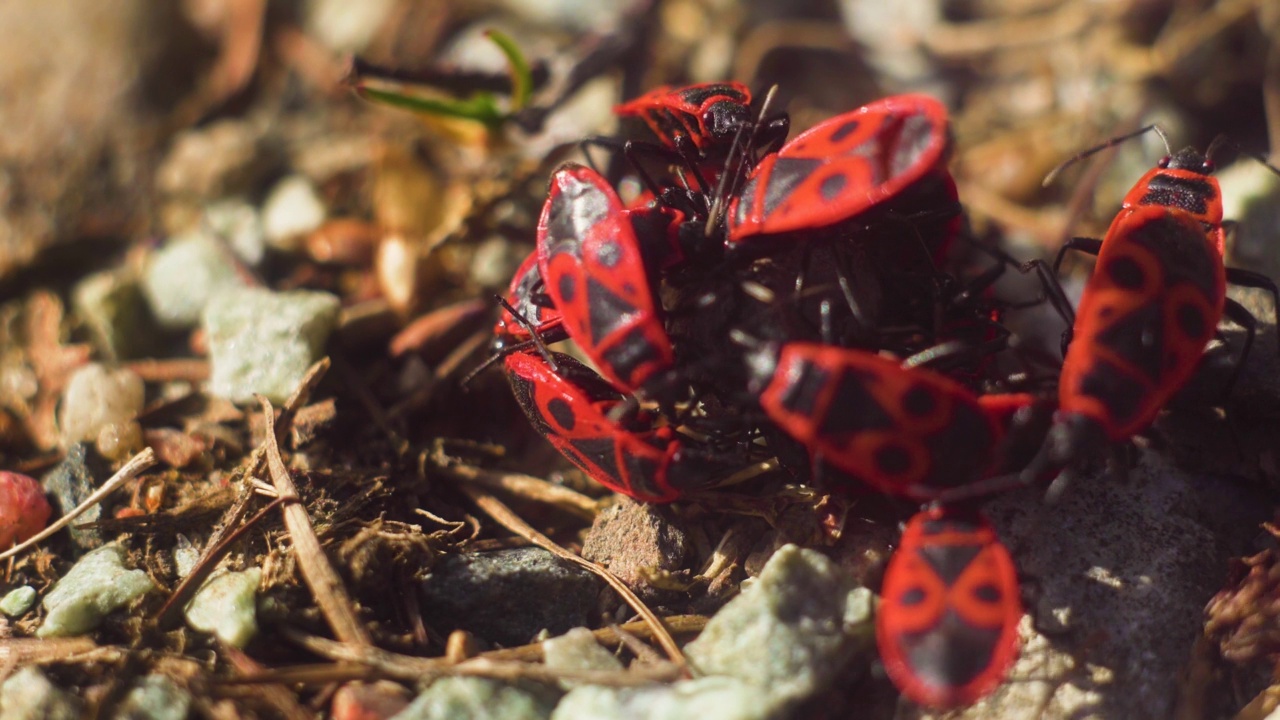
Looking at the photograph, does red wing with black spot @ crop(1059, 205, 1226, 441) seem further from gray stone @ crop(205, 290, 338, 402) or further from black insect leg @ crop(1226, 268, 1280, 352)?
gray stone @ crop(205, 290, 338, 402)

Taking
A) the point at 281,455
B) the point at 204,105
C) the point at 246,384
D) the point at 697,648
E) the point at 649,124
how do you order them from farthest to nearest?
the point at 204,105, the point at 649,124, the point at 246,384, the point at 281,455, the point at 697,648

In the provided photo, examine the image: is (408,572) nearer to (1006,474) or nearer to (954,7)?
(1006,474)

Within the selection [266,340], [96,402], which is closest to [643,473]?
[266,340]

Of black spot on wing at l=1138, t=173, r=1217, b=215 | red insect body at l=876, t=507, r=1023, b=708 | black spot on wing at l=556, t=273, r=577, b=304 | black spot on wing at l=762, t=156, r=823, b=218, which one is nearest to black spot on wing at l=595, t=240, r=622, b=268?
black spot on wing at l=556, t=273, r=577, b=304

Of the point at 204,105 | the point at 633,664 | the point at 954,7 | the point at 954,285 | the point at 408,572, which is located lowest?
the point at 633,664

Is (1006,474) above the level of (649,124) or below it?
below

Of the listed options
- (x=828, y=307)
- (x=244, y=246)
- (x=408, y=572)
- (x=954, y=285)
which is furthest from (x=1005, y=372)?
(x=244, y=246)
